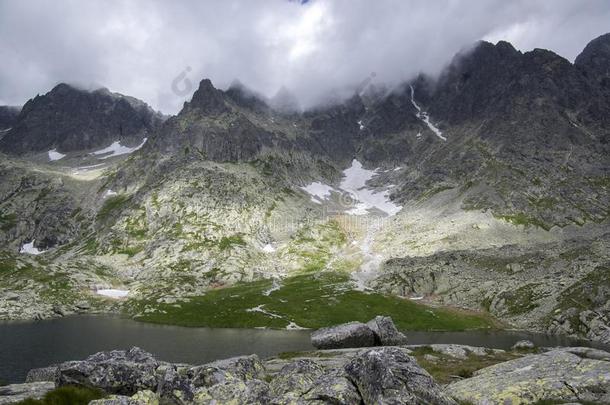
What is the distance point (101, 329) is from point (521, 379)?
11500 centimetres

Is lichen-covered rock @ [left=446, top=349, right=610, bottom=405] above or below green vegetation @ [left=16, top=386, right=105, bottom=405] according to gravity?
below

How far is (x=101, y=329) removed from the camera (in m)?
113

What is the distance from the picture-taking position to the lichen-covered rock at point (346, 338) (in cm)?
5794

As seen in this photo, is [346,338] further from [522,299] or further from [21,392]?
[522,299]

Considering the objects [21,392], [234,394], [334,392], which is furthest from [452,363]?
[21,392]

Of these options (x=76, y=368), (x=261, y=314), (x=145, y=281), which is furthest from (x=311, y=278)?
(x=76, y=368)

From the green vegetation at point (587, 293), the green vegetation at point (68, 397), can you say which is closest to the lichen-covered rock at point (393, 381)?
the green vegetation at point (68, 397)

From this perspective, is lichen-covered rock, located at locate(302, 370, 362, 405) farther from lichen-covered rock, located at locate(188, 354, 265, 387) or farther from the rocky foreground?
lichen-covered rock, located at locate(188, 354, 265, 387)

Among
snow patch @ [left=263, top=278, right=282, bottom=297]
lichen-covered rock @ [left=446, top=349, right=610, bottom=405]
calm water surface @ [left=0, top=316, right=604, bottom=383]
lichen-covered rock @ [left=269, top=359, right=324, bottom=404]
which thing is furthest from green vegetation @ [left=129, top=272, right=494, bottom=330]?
lichen-covered rock @ [left=446, top=349, right=610, bottom=405]

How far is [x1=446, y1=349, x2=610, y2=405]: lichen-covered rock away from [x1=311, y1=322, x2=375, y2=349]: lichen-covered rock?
34390 mm

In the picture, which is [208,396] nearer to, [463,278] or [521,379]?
[521,379]

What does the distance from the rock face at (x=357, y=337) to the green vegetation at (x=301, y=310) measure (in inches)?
2753

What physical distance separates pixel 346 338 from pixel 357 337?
1567mm

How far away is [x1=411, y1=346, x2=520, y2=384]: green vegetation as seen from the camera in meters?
36.1
